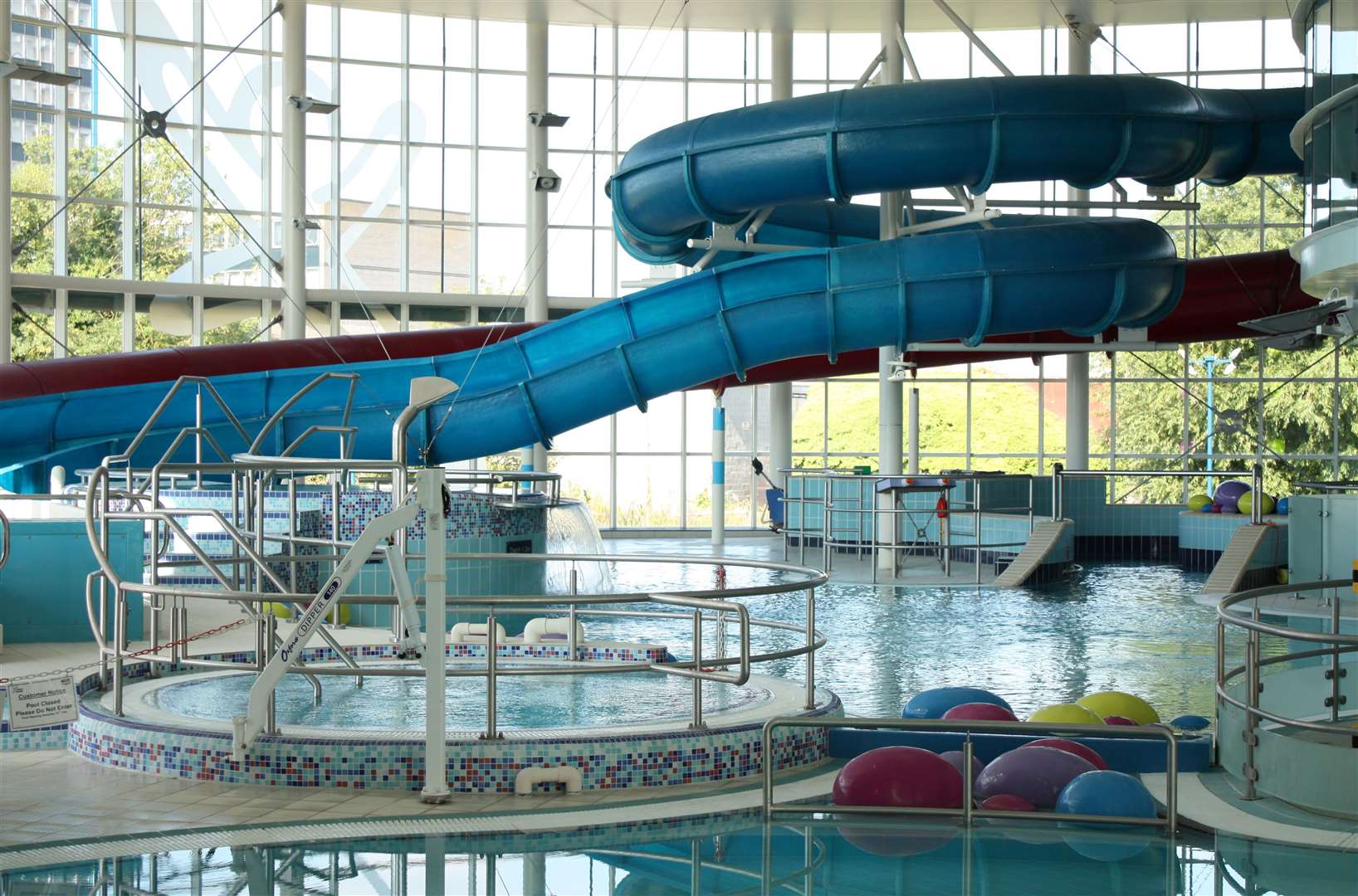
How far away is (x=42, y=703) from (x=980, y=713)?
4342mm

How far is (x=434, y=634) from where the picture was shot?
504 centimetres

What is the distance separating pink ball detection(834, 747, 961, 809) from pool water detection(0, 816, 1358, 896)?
205mm

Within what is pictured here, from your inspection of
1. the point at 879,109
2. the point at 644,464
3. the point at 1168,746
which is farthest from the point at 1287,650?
the point at 644,464

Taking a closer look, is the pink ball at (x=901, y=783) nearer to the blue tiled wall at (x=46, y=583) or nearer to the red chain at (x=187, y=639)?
the red chain at (x=187, y=639)

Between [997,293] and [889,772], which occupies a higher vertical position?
[997,293]

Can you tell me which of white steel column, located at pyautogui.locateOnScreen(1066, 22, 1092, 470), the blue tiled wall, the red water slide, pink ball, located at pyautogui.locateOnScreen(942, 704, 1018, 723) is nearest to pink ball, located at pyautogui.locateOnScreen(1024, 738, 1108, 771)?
pink ball, located at pyautogui.locateOnScreen(942, 704, 1018, 723)

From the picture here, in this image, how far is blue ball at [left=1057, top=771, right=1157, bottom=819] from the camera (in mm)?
5137

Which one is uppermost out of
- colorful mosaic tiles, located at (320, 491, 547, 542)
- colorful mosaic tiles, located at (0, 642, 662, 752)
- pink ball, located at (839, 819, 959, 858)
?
colorful mosaic tiles, located at (320, 491, 547, 542)

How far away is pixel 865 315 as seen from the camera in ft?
41.7

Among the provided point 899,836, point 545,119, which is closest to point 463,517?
point 899,836

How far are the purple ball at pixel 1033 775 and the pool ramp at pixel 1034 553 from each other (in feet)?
32.3

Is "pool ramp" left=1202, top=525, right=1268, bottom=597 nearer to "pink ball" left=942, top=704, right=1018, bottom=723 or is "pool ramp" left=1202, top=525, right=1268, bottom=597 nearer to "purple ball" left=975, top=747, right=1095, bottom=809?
"pink ball" left=942, top=704, right=1018, bottom=723

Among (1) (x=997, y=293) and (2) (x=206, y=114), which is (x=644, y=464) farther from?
(1) (x=997, y=293)

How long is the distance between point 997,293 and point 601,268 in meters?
13.6
